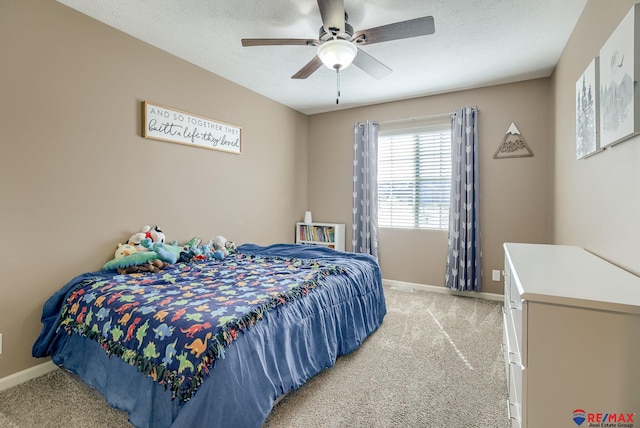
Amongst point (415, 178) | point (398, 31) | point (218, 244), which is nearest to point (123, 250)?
point (218, 244)

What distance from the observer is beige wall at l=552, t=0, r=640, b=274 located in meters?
1.38

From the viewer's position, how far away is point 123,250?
247 cm

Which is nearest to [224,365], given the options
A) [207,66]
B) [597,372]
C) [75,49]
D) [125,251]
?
[597,372]

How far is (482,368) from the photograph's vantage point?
2150 millimetres

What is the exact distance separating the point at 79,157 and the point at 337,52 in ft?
6.69

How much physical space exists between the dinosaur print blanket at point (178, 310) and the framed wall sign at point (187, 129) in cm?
128

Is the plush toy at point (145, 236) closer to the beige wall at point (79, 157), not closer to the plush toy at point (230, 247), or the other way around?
the beige wall at point (79, 157)

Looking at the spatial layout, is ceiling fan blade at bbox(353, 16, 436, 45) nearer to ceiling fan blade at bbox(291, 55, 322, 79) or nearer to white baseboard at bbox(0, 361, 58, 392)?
ceiling fan blade at bbox(291, 55, 322, 79)

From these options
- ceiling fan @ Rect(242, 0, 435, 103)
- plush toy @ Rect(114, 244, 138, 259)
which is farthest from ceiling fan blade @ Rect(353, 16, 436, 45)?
plush toy @ Rect(114, 244, 138, 259)

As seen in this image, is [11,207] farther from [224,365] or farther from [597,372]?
[597,372]

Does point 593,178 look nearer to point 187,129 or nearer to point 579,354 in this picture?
point 579,354

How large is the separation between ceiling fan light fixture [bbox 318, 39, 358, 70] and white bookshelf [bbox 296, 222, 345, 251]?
262cm

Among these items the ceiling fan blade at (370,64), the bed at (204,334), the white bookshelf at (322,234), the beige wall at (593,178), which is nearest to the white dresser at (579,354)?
the beige wall at (593,178)

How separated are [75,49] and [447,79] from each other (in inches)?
137
